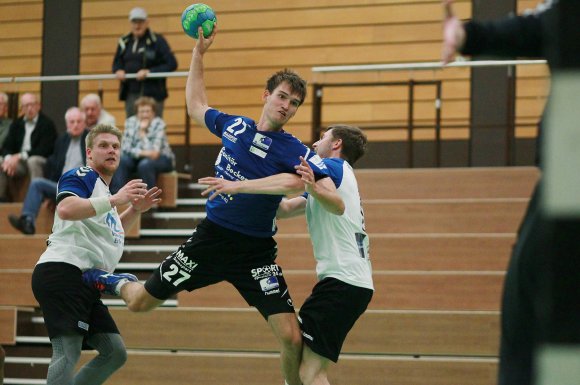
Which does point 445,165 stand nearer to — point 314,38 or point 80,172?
point 314,38

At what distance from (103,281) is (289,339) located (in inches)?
37.8

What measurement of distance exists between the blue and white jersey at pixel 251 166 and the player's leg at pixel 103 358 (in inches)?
31.5

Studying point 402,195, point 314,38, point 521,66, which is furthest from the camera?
point 314,38

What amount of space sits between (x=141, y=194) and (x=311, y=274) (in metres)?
2.72

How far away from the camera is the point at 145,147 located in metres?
8.16

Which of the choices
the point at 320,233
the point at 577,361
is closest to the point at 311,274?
the point at 320,233

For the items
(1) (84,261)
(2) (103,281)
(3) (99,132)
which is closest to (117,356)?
(2) (103,281)

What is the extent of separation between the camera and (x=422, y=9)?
9703 millimetres

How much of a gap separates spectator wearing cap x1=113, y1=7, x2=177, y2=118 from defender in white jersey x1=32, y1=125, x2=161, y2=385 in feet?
13.5

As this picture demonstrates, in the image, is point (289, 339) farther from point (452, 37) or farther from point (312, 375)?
point (452, 37)

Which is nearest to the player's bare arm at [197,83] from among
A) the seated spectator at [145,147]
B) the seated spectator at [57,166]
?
the seated spectator at [145,147]

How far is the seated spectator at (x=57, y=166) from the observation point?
793cm

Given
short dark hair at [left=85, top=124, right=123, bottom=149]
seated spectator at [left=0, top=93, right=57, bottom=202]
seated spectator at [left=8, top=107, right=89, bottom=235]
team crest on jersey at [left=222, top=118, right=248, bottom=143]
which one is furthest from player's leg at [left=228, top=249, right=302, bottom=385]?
seated spectator at [left=0, top=93, right=57, bottom=202]

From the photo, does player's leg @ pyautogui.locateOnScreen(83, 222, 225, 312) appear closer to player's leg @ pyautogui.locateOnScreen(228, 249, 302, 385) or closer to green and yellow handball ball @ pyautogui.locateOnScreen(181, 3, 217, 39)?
player's leg @ pyautogui.locateOnScreen(228, 249, 302, 385)
